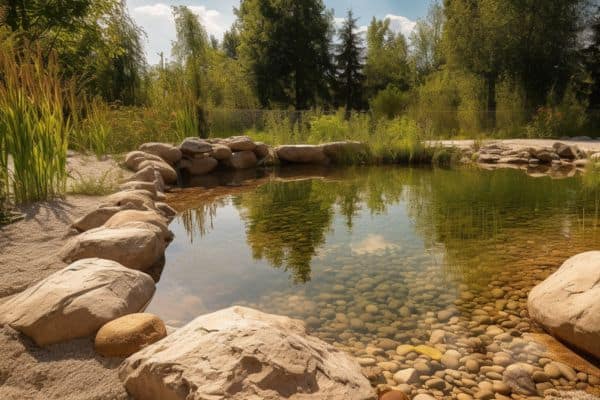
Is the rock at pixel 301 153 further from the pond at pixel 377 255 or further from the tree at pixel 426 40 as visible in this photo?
the tree at pixel 426 40

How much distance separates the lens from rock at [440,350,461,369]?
6.32 ft

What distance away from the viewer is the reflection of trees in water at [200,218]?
4246 millimetres

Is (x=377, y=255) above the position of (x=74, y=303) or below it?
below

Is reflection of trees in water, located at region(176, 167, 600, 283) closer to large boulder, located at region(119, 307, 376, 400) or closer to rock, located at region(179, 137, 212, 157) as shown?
large boulder, located at region(119, 307, 376, 400)

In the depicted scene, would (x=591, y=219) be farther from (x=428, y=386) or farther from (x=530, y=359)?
(x=428, y=386)

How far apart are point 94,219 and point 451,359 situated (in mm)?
2809

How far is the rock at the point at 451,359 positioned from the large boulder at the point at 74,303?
4.91 ft

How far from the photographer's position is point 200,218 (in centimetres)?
481

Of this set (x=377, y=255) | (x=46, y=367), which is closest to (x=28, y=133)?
(x=46, y=367)

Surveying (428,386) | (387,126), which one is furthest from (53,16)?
(428,386)

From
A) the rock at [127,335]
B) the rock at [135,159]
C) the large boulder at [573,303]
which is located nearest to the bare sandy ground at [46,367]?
the rock at [127,335]

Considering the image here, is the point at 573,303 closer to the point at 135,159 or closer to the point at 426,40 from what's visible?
the point at 135,159

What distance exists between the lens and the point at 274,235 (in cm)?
398

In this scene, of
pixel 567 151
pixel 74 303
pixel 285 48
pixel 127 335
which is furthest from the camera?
pixel 285 48
